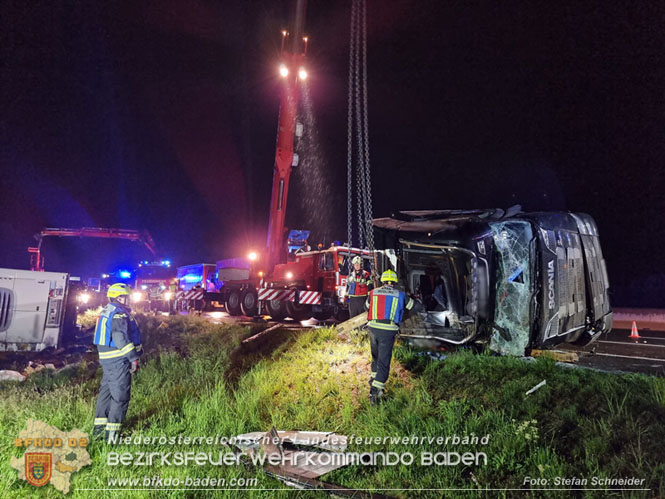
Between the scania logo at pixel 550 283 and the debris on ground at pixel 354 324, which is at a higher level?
the scania logo at pixel 550 283

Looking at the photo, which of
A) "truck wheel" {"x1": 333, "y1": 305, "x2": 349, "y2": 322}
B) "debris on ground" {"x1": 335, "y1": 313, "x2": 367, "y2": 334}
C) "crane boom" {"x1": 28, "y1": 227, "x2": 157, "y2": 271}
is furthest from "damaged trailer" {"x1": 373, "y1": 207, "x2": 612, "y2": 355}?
"crane boom" {"x1": 28, "y1": 227, "x2": 157, "y2": 271}

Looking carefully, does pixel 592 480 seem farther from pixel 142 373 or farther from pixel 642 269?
pixel 642 269

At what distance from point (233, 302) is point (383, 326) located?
12.1 metres

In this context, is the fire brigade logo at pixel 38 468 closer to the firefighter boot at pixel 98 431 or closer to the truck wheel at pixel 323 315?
the firefighter boot at pixel 98 431

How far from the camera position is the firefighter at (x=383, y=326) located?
18.9ft

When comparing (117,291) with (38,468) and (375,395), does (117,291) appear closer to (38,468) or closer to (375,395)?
(38,468)

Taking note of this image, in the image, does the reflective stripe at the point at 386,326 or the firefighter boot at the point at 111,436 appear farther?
the reflective stripe at the point at 386,326

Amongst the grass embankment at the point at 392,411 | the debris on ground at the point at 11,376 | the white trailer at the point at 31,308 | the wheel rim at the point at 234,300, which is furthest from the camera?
the wheel rim at the point at 234,300

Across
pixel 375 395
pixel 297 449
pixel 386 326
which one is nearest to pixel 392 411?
pixel 375 395

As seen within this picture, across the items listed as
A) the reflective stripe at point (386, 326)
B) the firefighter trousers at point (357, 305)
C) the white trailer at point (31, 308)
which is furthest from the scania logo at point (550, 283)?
the white trailer at point (31, 308)

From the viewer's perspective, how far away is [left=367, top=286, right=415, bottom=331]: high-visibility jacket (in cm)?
598

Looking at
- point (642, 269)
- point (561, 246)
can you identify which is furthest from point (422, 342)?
point (642, 269)

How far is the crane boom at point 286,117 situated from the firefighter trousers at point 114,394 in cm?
943

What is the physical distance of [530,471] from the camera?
12.5 ft
